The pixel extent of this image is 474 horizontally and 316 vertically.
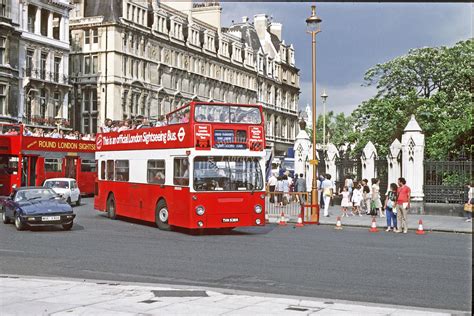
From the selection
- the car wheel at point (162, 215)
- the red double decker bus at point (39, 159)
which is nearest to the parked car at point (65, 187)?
the red double decker bus at point (39, 159)

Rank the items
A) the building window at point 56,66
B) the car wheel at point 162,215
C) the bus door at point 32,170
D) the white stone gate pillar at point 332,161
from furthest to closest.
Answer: the building window at point 56,66, the white stone gate pillar at point 332,161, the bus door at point 32,170, the car wheel at point 162,215

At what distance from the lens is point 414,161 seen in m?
32.1

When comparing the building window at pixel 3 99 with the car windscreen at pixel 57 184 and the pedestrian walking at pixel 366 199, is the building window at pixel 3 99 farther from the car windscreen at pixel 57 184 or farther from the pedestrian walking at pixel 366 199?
the pedestrian walking at pixel 366 199

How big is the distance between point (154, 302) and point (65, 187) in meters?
25.5

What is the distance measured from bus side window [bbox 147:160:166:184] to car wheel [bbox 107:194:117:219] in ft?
14.5

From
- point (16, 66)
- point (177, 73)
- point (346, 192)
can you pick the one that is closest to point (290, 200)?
point (346, 192)

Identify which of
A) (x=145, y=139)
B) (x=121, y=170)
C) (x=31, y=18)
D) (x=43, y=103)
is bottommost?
(x=121, y=170)

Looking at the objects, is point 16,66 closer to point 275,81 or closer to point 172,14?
point 172,14

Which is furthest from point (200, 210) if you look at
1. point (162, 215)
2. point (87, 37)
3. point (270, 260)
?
point (87, 37)

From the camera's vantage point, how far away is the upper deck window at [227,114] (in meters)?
19.8

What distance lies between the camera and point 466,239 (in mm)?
20938

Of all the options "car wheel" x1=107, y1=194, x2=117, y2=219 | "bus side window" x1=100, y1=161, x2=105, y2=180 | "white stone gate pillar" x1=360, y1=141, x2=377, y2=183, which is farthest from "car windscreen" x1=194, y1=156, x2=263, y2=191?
"white stone gate pillar" x1=360, y1=141, x2=377, y2=183

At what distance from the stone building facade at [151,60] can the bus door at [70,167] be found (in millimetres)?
20461

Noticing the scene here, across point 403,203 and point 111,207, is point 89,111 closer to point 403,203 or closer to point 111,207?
point 111,207
